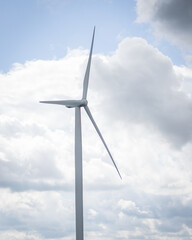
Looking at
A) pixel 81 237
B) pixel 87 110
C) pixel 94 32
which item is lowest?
pixel 81 237

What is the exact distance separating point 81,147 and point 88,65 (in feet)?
61.0

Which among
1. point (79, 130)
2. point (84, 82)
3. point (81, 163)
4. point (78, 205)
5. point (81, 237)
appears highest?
point (84, 82)

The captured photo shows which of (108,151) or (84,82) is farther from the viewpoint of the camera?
(84,82)

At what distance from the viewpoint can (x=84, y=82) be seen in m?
71.4

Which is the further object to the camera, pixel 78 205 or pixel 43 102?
pixel 43 102

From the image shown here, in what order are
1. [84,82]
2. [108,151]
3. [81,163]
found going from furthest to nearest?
1. [84,82]
2. [108,151]
3. [81,163]

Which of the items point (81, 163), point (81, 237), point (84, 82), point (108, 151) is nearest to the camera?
point (81, 237)

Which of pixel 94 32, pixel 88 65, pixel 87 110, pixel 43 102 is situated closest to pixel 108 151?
pixel 87 110

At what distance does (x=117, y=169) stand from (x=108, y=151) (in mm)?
3951

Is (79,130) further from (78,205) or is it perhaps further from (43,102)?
(78,205)

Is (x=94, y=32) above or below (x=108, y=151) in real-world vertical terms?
above

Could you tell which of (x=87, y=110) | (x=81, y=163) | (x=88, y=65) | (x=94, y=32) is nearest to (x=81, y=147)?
(x=81, y=163)

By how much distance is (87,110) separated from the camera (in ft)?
218

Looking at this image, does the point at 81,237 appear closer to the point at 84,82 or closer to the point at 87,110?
the point at 87,110
